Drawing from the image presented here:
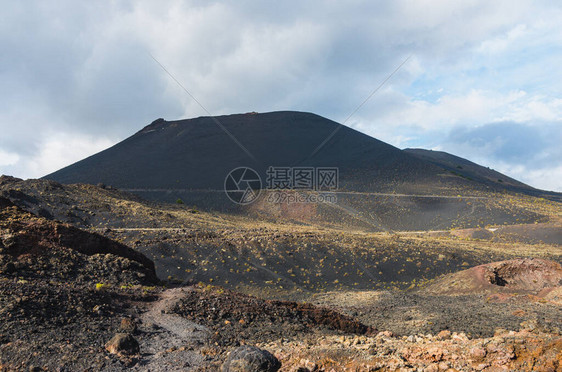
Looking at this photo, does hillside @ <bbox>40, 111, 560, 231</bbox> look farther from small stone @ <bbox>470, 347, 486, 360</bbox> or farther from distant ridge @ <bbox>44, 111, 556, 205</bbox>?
small stone @ <bbox>470, 347, 486, 360</bbox>

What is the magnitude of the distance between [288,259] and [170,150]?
60931mm

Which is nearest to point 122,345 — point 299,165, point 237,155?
point 299,165

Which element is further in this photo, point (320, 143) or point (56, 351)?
point (320, 143)

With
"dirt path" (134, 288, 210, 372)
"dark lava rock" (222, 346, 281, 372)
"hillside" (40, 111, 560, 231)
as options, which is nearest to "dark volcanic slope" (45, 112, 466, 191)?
"hillside" (40, 111, 560, 231)

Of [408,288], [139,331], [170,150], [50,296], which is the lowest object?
[408,288]

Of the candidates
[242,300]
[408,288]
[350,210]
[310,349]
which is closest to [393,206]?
[350,210]

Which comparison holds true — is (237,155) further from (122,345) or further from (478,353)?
(478,353)

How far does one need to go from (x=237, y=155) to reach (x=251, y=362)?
233ft

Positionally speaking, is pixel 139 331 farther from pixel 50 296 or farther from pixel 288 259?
pixel 288 259

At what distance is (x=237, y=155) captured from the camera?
76062mm

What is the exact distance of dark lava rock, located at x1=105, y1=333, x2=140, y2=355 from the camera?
707cm

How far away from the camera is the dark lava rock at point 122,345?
707 centimetres

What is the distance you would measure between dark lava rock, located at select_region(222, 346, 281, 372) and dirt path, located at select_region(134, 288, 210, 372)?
96cm

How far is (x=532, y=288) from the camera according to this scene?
1775cm
